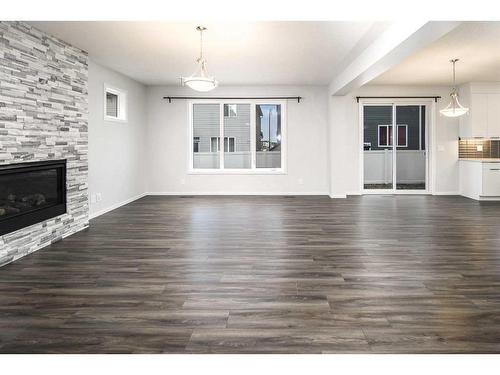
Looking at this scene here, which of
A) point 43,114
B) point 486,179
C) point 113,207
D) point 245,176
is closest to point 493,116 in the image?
point 486,179

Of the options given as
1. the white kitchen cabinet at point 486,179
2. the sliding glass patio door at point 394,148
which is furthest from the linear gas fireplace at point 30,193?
the white kitchen cabinet at point 486,179

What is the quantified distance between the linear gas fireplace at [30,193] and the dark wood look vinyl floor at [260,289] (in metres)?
0.39

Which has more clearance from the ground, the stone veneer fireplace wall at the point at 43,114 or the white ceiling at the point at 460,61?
the white ceiling at the point at 460,61

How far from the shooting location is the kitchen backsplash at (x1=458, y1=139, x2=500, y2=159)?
942cm

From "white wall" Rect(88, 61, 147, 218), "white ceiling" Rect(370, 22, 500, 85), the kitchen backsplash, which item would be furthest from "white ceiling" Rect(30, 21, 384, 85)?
the kitchen backsplash

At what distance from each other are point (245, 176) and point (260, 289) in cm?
694

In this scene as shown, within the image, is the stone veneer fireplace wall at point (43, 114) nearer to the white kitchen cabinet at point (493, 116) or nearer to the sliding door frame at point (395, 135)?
the sliding door frame at point (395, 135)

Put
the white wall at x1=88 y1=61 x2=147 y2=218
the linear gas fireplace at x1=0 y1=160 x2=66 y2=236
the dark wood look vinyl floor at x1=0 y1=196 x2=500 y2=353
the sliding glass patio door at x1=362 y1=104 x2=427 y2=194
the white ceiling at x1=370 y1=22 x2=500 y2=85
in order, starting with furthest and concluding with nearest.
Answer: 1. the sliding glass patio door at x1=362 y1=104 x2=427 y2=194
2. the white wall at x1=88 y1=61 x2=147 y2=218
3. the white ceiling at x1=370 y1=22 x2=500 y2=85
4. the linear gas fireplace at x1=0 y1=160 x2=66 y2=236
5. the dark wood look vinyl floor at x1=0 y1=196 x2=500 y2=353

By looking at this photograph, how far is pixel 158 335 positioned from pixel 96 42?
444 cm

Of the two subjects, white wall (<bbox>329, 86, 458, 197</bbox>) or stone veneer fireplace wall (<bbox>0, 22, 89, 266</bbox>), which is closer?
stone veneer fireplace wall (<bbox>0, 22, 89, 266</bbox>)

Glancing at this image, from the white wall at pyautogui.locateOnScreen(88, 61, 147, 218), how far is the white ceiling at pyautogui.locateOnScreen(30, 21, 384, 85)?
1.25ft

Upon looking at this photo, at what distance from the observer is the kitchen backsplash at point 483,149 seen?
30.9 feet

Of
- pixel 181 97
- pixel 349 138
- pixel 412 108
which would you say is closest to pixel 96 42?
pixel 181 97

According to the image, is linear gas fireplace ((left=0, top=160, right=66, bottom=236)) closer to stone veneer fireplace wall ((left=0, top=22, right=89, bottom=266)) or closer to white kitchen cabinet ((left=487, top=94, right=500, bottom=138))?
stone veneer fireplace wall ((left=0, top=22, right=89, bottom=266))
